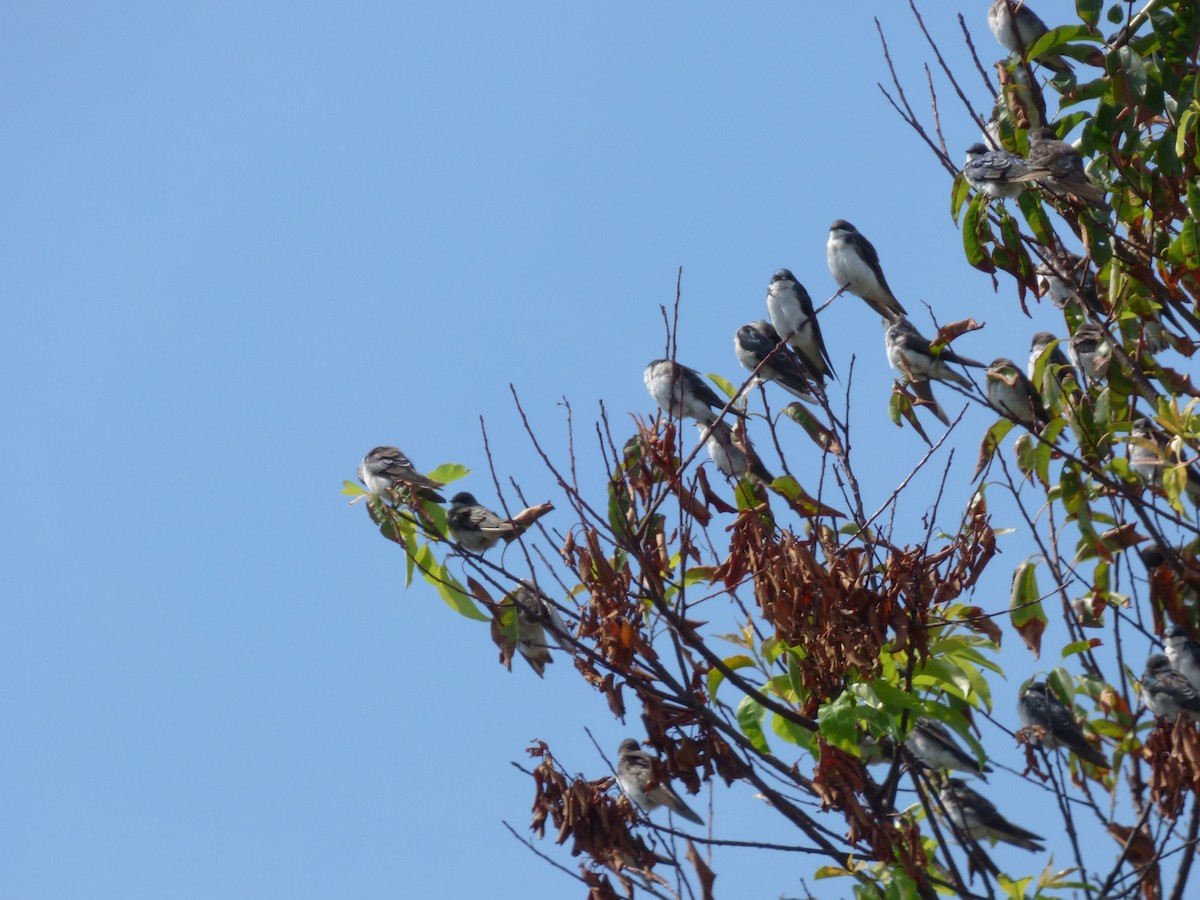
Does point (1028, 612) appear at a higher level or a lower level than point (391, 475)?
lower

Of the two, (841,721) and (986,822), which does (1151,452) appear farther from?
(986,822)

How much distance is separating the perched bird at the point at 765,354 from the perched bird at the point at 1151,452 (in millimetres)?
3673

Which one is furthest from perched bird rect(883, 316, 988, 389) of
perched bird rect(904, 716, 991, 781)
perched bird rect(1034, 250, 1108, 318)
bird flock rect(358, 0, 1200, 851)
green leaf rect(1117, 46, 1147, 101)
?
green leaf rect(1117, 46, 1147, 101)

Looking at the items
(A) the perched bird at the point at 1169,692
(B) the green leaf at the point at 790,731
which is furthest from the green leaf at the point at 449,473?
(A) the perched bird at the point at 1169,692

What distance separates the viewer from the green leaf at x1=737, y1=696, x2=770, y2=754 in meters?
4.45

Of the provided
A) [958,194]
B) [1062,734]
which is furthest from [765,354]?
[1062,734]

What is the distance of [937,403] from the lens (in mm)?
8219

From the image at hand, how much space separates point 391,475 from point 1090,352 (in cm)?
351

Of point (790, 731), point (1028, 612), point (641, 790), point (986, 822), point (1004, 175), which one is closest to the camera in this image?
point (790, 731)

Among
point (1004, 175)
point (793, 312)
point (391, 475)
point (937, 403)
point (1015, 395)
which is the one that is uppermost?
point (793, 312)

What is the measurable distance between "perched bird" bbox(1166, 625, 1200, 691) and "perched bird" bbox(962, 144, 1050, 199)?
108 inches

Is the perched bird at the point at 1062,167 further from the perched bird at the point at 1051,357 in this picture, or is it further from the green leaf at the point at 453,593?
the green leaf at the point at 453,593

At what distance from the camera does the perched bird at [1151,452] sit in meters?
4.56

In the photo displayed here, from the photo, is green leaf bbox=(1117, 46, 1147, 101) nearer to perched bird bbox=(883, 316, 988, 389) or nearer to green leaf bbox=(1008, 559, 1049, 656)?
green leaf bbox=(1008, 559, 1049, 656)
